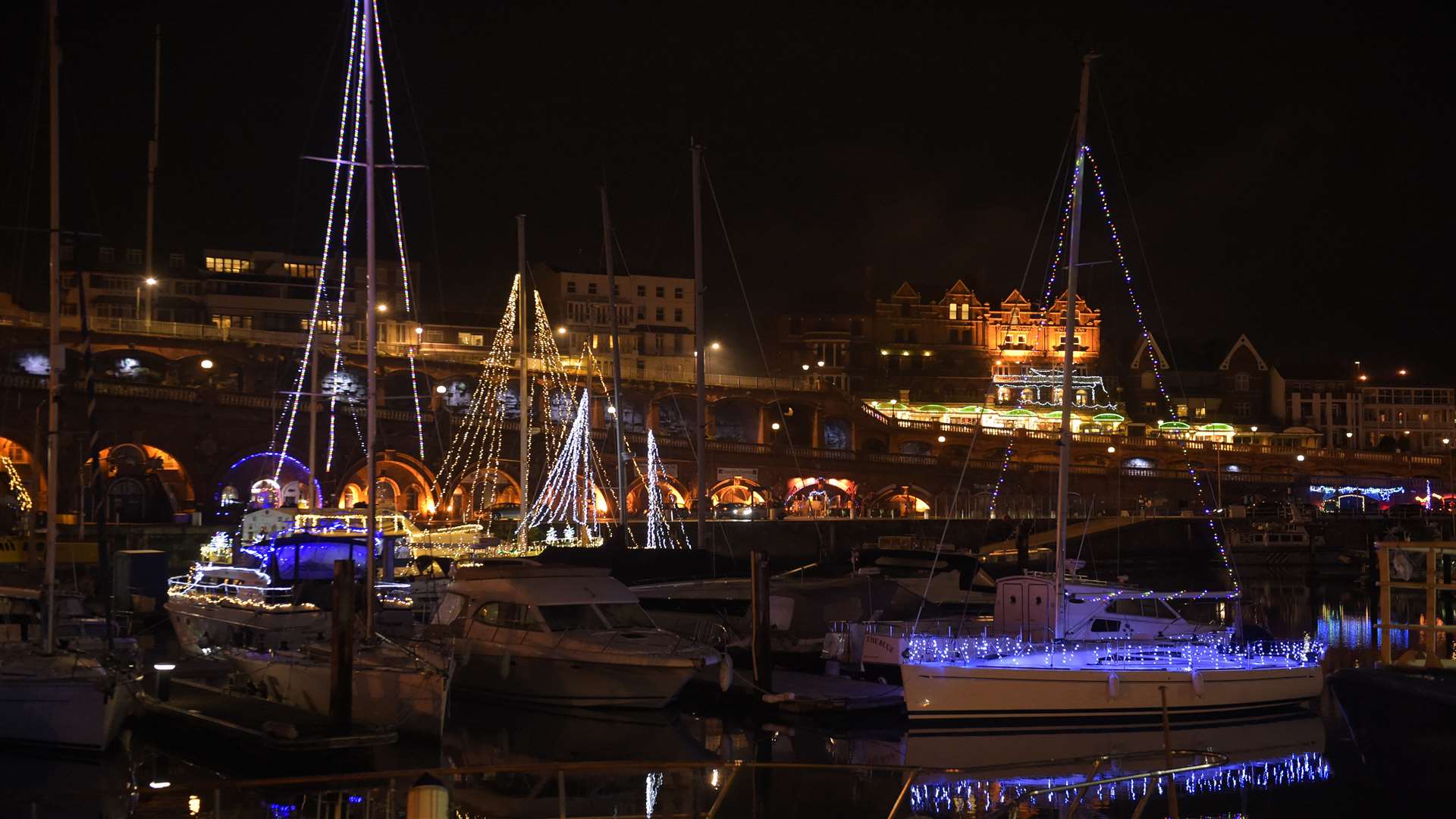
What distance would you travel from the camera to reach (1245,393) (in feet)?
385

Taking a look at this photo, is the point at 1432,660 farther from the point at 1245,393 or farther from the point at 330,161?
the point at 1245,393

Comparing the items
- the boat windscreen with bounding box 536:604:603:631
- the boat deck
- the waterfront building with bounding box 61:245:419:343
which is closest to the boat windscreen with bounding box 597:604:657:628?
the boat windscreen with bounding box 536:604:603:631

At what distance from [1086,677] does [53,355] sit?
16.4 metres

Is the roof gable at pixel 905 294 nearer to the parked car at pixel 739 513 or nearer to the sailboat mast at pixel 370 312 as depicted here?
the parked car at pixel 739 513

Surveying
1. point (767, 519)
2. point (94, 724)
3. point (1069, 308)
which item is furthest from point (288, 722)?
point (767, 519)

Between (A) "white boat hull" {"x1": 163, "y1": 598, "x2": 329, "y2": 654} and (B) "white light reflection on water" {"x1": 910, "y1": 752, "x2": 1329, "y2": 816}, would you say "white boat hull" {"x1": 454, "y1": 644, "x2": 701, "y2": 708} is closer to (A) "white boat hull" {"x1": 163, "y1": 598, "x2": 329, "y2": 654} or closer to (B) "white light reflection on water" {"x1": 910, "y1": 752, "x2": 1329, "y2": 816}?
(A) "white boat hull" {"x1": 163, "y1": 598, "x2": 329, "y2": 654}

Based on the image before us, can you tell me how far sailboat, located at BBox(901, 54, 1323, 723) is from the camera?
67.4 ft

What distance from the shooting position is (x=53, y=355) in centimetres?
1981

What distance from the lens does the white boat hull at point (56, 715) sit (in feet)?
58.3

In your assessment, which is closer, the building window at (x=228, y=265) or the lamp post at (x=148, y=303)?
the lamp post at (x=148, y=303)

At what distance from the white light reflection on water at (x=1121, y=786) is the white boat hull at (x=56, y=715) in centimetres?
1082

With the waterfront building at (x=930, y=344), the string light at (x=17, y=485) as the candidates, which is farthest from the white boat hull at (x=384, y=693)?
the waterfront building at (x=930, y=344)

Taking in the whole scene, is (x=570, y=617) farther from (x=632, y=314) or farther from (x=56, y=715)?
(x=632, y=314)

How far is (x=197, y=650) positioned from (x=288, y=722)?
27.5ft
